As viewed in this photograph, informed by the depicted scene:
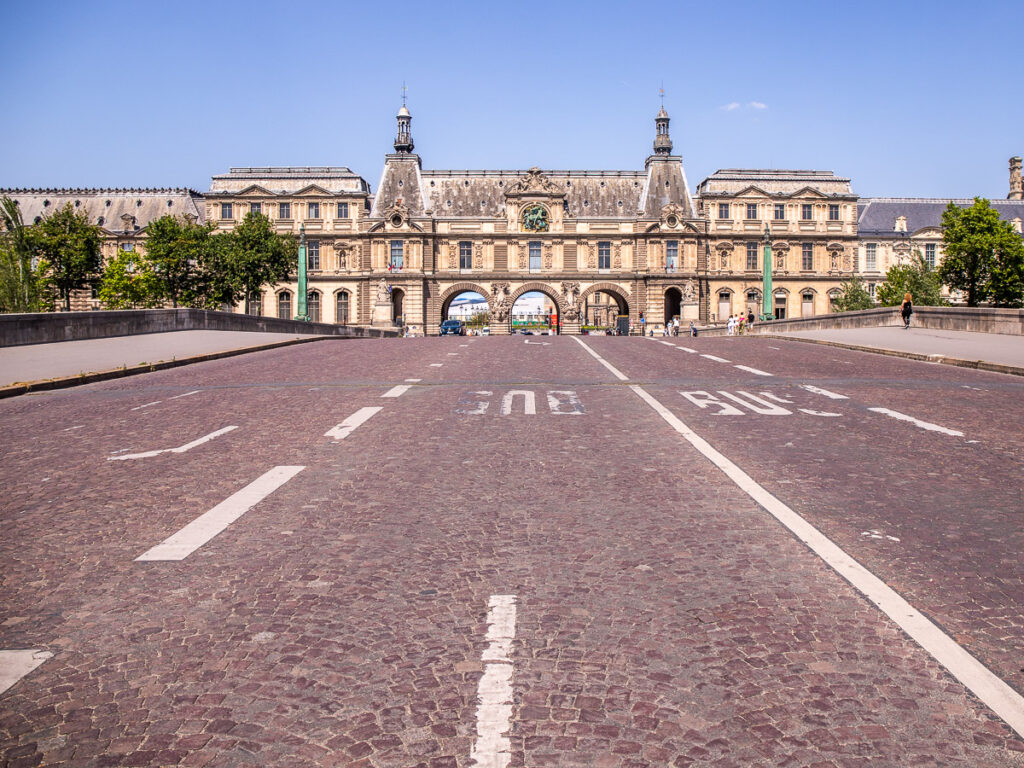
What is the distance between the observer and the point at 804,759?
2.97m

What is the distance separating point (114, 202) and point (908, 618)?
9903cm

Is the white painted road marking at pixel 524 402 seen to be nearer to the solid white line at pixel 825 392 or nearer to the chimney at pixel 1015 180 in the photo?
the solid white line at pixel 825 392

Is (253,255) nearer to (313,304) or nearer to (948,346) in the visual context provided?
(313,304)

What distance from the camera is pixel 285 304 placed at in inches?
3465

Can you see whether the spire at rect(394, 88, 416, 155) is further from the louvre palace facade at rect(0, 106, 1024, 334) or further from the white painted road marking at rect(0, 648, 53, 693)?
the white painted road marking at rect(0, 648, 53, 693)

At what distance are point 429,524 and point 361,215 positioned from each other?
8360 cm

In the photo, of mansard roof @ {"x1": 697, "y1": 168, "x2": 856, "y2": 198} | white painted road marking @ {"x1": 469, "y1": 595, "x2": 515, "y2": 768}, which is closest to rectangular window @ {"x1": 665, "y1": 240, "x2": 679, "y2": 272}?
mansard roof @ {"x1": 697, "y1": 168, "x2": 856, "y2": 198}

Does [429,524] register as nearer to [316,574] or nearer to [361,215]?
[316,574]

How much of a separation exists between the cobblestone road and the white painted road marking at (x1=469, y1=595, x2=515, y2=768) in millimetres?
14

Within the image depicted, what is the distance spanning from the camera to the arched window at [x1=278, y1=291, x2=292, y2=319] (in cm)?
8769

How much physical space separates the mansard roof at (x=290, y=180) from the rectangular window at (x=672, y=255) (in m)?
30.0

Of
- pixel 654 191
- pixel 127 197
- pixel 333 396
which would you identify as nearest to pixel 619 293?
pixel 654 191

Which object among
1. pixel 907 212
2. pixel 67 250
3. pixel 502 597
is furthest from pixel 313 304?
pixel 502 597

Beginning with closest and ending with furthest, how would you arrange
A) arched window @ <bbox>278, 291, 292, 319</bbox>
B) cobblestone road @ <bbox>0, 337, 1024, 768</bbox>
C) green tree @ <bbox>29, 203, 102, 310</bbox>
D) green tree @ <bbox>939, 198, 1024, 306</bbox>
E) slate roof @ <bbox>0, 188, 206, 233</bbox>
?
cobblestone road @ <bbox>0, 337, 1024, 768</bbox>, green tree @ <bbox>939, 198, 1024, 306</bbox>, green tree @ <bbox>29, 203, 102, 310</bbox>, arched window @ <bbox>278, 291, 292, 319</bbox>, slate roof @ <bbox>0, 188, 206, 233</bbox>
